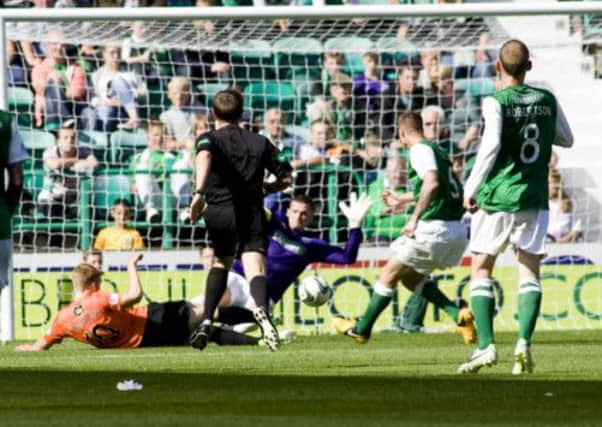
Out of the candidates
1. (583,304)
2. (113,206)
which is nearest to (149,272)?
(113,206)

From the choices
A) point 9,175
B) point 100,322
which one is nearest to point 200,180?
point 100,322

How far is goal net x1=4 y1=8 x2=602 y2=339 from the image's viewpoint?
1748 centimetres

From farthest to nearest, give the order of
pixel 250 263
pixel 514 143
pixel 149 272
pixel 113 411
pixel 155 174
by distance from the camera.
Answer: pixel 155 174 → pixel 149 272 → pixel 250 263 → pixel 514 143 → pixel 113 411

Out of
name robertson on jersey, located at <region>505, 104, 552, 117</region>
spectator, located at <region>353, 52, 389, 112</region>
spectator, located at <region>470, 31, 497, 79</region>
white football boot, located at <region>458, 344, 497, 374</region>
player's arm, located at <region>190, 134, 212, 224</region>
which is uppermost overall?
spectator, located at <region>470, 31, 497, 79</region>

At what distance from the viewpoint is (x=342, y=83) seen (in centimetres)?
1822

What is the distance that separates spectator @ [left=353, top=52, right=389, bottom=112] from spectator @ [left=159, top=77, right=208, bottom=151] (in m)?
1.59

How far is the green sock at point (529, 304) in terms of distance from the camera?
32.6 feet

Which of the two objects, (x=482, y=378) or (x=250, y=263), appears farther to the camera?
(x=250, y=263)

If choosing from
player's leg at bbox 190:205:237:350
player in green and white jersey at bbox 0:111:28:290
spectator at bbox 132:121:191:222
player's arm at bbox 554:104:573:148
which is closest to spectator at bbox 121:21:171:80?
spectator at bbox 132:121:191:222

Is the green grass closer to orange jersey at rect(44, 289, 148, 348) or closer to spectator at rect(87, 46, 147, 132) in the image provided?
orange jersey at rect(44, 289, 148, 348)

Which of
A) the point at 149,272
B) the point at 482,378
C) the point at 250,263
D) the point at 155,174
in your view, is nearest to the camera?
the point at 482,378

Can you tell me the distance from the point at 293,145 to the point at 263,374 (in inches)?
323

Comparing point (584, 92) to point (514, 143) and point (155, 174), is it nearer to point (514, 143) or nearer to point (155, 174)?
point (155, 174)

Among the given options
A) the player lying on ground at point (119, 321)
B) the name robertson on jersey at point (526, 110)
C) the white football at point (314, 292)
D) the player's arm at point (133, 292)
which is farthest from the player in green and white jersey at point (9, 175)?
the white football at point (314, 292)
